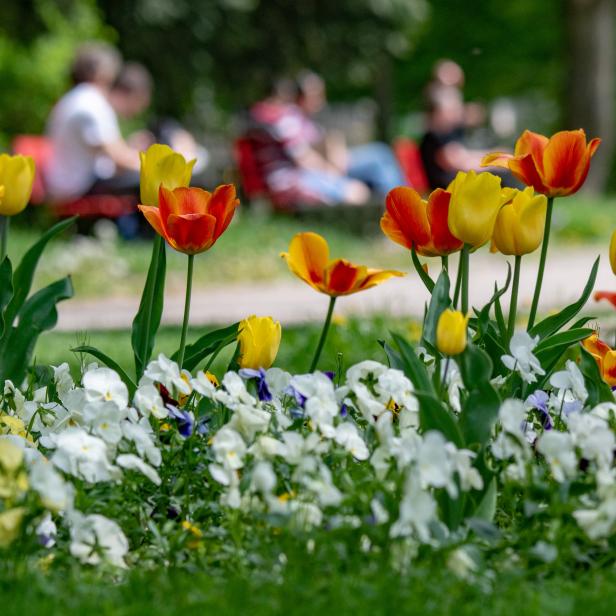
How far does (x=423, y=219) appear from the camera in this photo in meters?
2.65

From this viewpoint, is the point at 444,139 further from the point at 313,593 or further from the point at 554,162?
the point at 313,593

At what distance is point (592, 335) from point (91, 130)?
7.28 m

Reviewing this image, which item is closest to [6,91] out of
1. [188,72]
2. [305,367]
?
[188,72]

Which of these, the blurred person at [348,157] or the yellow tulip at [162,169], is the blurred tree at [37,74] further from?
the yellow tulip at [162,169]

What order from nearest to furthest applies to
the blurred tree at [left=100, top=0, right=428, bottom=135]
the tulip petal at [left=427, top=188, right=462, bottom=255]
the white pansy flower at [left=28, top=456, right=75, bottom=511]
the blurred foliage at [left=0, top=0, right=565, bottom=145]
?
the white pansy flower at [left=28, top=456, right=75, bottom=511] < the tulip petal at [left=427, top=188, right=462, bottom=255] < the blurred foliage at [left=0, top=0, right=565, bottom=145] < the blurred tree at [left=100, top=0, right=428, bottom=135]

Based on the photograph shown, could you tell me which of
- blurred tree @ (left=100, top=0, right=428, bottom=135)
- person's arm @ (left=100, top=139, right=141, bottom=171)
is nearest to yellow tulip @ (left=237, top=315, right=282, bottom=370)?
A: person's arm @ (left=100, top=139, right=141, bottom=171)

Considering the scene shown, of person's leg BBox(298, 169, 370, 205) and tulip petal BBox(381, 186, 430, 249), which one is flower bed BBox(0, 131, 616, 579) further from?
person's leg BBox(298, 169, 370, 205)

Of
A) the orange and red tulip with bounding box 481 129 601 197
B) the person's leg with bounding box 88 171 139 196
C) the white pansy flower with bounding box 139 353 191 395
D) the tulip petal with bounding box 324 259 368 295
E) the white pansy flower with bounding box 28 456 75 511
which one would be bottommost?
the white pansy flower with bounding box 28 456 75 511

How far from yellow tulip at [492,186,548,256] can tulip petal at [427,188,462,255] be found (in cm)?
11

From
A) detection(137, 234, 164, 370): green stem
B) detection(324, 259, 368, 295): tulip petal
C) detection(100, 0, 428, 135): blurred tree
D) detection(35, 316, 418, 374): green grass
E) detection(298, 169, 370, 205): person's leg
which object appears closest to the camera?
detection(324, 259, 368, 295): tulip petal

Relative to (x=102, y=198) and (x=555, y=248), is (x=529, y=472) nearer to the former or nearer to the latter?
(x=102, y=198)

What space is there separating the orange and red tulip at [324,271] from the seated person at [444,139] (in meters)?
9.42

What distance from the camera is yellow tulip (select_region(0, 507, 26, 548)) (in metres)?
2.06

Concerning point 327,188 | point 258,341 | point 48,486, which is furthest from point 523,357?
point 327,188
